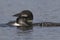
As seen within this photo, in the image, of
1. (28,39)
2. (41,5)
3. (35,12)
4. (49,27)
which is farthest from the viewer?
(41,5)

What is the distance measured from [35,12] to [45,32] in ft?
15.1

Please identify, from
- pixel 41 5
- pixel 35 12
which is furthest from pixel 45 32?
pixel 41 5

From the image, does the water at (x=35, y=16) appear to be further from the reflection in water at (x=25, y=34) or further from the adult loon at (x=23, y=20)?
the adult loon at (x=23, y=20)

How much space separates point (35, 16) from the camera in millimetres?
17656

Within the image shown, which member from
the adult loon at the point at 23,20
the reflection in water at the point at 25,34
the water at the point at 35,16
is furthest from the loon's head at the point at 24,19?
the reflection in water at the point at 25,34

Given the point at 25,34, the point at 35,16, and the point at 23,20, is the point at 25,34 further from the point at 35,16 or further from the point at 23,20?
the point at 35,16

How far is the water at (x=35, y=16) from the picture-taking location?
13.7 m

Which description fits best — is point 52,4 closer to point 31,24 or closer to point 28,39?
point 31,24

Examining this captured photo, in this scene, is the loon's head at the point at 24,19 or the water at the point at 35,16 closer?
the water at the point at 35,16

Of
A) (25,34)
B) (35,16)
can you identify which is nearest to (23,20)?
(25,34)

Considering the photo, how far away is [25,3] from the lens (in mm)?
21578

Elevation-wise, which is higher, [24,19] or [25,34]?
[24,19]

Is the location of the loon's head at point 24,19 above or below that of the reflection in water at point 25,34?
above

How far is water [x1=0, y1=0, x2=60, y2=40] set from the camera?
45.0 ft
